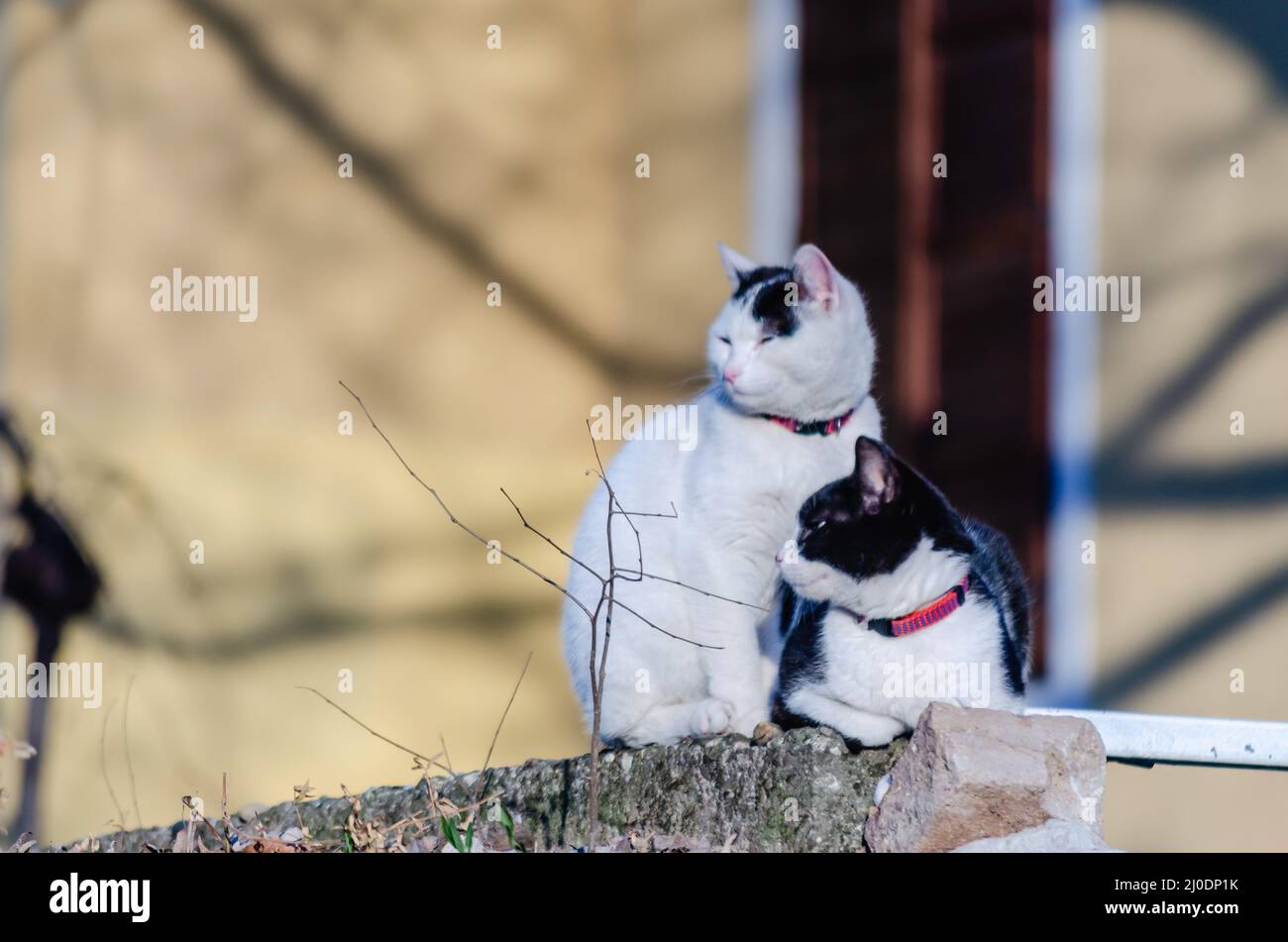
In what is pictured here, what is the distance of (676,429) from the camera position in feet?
11.2

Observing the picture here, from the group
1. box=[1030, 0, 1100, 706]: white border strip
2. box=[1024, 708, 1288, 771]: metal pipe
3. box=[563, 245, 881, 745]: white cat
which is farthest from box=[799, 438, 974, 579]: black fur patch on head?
box=[1030, 0, 1100, 706]: white border strip

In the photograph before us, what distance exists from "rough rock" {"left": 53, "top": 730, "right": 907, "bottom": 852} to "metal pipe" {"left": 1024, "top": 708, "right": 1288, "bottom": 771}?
44cm

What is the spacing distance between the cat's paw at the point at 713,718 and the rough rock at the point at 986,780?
1.86 ft

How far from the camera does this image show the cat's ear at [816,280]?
10.5 feet

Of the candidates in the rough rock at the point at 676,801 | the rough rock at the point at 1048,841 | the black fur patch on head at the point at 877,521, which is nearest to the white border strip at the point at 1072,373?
the black fur patch on head at the point at 877,521

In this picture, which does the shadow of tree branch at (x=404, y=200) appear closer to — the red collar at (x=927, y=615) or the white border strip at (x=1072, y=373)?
the white border strip at (x=1072, y=373)

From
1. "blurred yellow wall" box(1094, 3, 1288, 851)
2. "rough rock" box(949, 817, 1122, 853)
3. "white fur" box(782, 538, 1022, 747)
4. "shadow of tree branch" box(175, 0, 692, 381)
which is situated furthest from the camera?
"shadow of tree branch" box(175, 0, 692, 381)

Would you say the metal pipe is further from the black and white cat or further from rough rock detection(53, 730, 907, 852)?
rough rock detection(53, 730, 907, 852)

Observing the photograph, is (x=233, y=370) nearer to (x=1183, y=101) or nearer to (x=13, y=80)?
(x=13, y=80)

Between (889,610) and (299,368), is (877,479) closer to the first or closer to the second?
Result: (889,610)

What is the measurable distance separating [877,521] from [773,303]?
2.12 feet

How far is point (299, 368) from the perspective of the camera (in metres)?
5.36

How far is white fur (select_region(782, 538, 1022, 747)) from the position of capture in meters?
2.73

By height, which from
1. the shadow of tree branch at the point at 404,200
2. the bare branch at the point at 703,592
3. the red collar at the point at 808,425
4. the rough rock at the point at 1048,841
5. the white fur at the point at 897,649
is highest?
the shadow of tree branch at the point at 404,200
